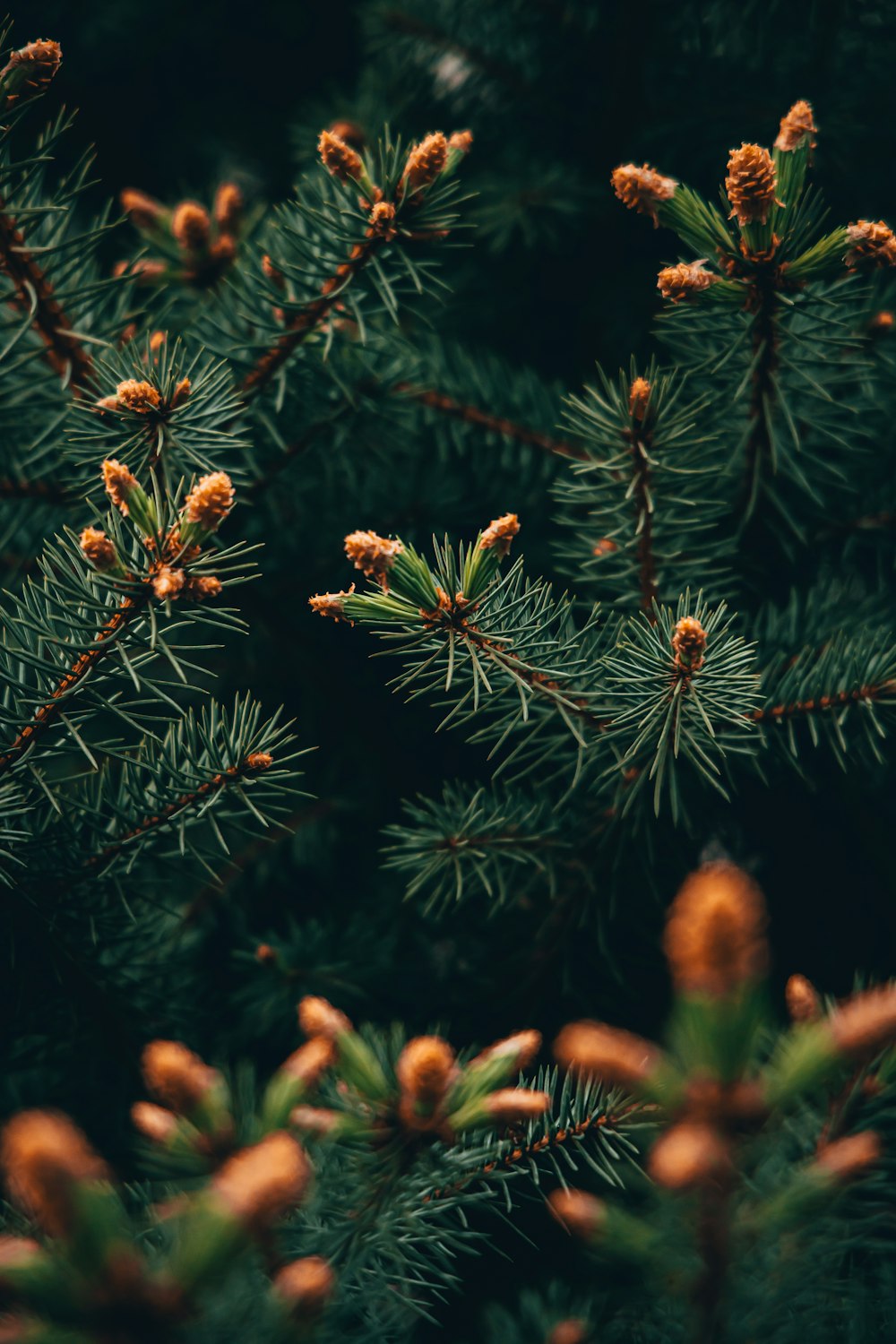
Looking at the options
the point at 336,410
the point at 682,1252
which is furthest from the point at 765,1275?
the point at 336,410

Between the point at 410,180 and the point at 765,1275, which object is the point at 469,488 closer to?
the point at 410,180

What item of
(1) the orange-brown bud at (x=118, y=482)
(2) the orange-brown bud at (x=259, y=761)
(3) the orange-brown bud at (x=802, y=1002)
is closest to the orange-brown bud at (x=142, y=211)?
(1) the orange-brown bud at (x=118, y=482)

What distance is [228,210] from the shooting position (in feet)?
2.70

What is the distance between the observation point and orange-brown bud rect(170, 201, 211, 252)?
760 mm

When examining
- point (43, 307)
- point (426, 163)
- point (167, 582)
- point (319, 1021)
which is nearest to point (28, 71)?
point (43, 307)

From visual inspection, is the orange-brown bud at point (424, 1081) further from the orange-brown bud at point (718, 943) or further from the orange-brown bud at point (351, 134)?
the orange-brown bud at point (351, 134)

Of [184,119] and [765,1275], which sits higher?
[184,119]

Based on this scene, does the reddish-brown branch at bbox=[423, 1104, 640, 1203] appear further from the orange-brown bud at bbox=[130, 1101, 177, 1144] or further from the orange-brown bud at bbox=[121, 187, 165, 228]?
the orange-brown bud at bbox=[121, 187, 165, 228]

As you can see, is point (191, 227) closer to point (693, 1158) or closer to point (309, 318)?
point (309, 318)

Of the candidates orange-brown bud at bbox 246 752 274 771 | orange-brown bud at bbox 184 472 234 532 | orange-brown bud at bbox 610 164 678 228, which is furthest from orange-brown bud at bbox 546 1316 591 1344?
orange-brown bud at bbox 610 164 678 228

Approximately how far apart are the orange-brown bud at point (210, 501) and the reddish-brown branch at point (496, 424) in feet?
1.27

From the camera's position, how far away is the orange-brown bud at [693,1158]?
0.97 ft

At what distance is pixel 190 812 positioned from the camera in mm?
599

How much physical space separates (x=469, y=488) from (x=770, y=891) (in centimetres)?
50
